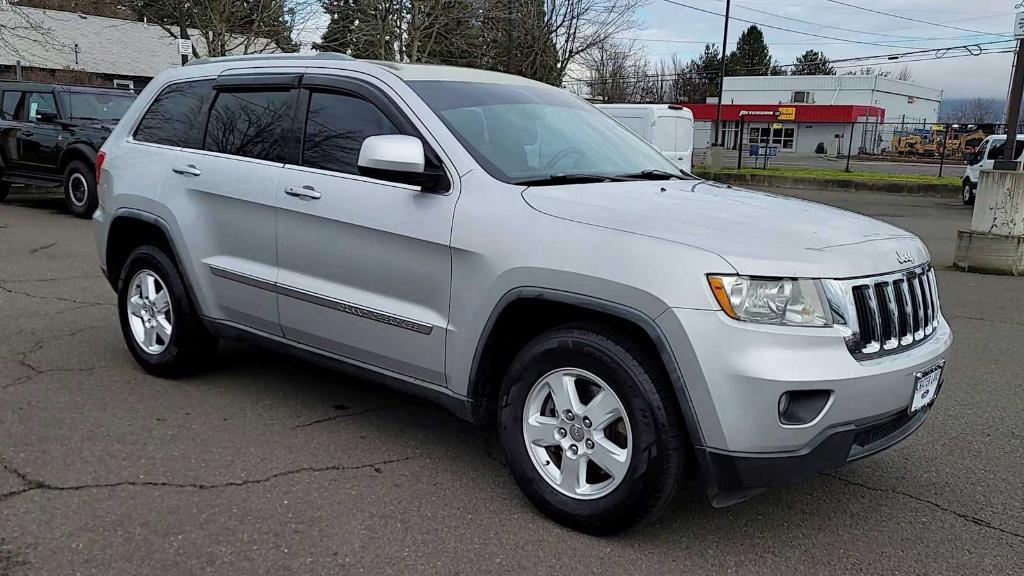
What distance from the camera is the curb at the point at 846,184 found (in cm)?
2286

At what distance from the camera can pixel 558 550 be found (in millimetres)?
3203

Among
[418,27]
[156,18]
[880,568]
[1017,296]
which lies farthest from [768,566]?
[156,18]

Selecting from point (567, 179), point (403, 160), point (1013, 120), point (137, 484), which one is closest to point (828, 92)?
point (1013, 120)

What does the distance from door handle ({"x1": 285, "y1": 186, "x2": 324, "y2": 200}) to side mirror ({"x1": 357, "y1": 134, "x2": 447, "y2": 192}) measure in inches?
19.2

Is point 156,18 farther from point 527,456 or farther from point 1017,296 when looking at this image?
point 527,456

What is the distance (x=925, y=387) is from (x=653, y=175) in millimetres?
1609

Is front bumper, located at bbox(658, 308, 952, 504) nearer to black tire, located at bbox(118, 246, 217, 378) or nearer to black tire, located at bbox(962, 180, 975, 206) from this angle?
black tire, located at bbox(118, 246, 217, 378)

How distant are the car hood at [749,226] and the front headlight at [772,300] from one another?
0.04 metres

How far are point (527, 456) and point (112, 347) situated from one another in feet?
12.2

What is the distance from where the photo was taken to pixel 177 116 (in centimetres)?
505

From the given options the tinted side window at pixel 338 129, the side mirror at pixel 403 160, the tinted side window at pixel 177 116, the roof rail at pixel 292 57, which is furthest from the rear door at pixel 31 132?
the side mirror at pixel 403 160

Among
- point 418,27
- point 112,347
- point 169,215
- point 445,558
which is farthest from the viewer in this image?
point 418,27

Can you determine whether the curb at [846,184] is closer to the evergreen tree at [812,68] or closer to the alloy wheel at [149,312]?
the alloy wheel at [149,312]

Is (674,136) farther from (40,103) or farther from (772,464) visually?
(772,464)
